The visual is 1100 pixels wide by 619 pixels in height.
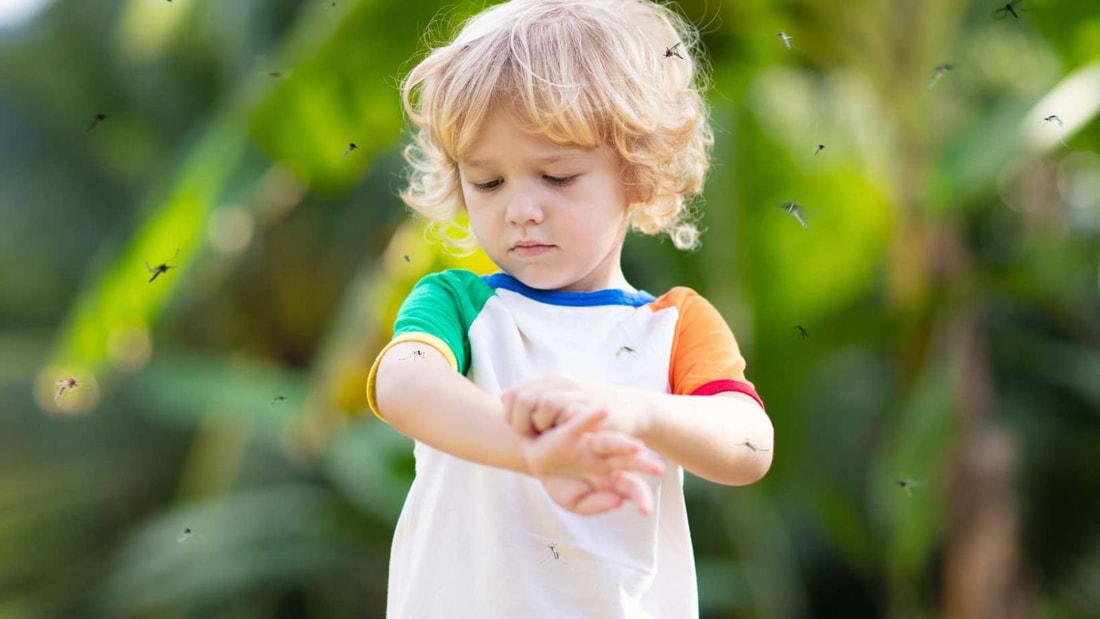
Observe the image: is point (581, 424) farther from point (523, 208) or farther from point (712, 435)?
point (523, 208)

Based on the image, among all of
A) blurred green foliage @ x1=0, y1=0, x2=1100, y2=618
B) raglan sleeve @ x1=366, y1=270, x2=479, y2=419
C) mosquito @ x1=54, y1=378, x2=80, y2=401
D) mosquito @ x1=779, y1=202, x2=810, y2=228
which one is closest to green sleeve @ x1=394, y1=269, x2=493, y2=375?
raglan sleeve @ x1=366, y1=270, x2=479, y2=419

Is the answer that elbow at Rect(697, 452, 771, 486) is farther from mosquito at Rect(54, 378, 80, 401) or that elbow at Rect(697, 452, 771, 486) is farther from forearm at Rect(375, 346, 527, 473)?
mosquito at Rect(54, 378, 80, 401)

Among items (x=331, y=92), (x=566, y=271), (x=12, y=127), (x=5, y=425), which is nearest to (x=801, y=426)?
(x=331, y=92)

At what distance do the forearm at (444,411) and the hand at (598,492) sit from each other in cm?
5

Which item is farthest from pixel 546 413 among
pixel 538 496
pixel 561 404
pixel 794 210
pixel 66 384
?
pixel 66 384

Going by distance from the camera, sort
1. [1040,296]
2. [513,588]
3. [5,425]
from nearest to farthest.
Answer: [513,588], [1040,296], [5,425]

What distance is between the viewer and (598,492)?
1.13 m

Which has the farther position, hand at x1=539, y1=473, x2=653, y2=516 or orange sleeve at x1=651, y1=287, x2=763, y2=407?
orange sleeve at x1=651, y1=287, x2=763, y2=407

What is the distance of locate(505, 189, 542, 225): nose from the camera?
4.34ft

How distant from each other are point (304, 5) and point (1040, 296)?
2.92m

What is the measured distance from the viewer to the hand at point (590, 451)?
1.10 m

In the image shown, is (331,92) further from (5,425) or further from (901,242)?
(5,425)

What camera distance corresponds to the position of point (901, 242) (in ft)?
11.4

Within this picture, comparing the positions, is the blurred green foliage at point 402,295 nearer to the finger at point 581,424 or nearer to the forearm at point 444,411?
the forearm at point 444,411
